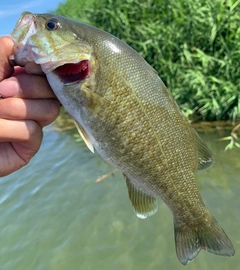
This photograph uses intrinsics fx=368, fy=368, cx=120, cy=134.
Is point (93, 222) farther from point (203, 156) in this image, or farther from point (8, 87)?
point (8, 87)

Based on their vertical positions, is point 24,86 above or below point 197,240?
above

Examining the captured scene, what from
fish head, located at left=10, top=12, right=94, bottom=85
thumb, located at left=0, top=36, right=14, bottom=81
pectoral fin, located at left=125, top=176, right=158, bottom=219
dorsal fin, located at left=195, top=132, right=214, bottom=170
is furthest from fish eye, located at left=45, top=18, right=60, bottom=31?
dorsal fin, located at left=195, top=132, right=214, bottom=170

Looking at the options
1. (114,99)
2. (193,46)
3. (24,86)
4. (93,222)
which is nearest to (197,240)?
(114,99)

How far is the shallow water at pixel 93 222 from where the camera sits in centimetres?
489

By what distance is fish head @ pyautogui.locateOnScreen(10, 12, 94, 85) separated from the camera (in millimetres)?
1831

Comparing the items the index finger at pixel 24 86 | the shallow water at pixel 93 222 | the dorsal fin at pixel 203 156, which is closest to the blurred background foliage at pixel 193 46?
the shallow water at pixel 93 222

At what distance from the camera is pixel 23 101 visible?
1.85 meters

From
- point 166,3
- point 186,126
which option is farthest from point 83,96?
point 166,3

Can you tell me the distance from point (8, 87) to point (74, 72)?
1.10 feet

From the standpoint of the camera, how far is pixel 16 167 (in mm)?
2215

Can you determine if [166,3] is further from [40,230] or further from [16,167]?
[16,167]

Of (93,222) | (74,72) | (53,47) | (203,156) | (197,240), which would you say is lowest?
(93,222)

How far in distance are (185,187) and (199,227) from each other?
0.88ft

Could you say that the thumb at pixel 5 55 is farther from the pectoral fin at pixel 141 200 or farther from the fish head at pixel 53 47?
the pectoral fin at pixel 141 200
